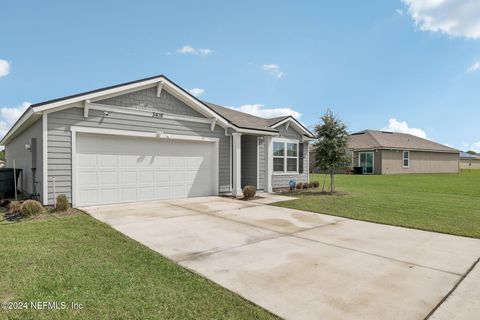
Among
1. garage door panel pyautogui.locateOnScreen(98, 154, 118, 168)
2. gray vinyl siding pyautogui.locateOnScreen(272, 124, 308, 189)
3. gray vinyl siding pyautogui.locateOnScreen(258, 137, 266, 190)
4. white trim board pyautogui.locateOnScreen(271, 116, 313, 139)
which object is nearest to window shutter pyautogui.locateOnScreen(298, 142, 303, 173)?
gray vinyl siding pyautogui.locateOnScreen(272, 124, 308, 189)

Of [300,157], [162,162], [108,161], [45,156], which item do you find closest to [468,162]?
[300,157]

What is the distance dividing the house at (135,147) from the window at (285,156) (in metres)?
0.56

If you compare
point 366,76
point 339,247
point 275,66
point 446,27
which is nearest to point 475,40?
point 446,27

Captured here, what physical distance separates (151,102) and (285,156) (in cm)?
766

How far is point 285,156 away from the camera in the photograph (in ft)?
48.9

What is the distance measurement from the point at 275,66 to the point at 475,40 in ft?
32.6

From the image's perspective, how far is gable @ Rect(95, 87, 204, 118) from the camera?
956cm

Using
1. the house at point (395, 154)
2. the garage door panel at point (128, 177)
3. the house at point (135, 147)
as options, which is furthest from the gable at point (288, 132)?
the house at point (395, 154)

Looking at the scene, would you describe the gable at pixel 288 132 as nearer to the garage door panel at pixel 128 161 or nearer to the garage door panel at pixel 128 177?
the garage door panel at pixel 128 161

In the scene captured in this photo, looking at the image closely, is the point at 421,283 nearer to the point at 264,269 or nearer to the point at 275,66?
the point at 264,269

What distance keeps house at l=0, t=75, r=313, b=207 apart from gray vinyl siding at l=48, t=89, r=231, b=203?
26mm

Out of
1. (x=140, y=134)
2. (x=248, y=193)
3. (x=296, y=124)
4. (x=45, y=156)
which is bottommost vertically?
(x=248, y=193)

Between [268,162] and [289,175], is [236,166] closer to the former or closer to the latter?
[268,162]

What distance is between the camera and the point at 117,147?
9.62 meters
